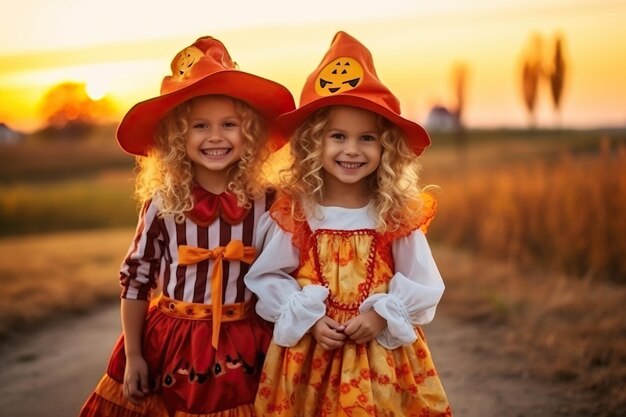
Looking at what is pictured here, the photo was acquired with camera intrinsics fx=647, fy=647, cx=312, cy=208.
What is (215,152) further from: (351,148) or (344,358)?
(344,358)

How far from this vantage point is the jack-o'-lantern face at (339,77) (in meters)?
2.54

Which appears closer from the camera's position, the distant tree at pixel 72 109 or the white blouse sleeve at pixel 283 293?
the white blouse sleeve at pixel 283 293

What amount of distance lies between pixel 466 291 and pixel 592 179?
1.59m

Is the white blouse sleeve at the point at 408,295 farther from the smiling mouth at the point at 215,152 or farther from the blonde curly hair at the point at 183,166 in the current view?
the smiling mouth at the point at 215,152

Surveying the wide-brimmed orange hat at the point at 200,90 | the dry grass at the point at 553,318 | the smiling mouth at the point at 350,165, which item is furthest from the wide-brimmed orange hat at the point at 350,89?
the dry grass at the point at 553,318

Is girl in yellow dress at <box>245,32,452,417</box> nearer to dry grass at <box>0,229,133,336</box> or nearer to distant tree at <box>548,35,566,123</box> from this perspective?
dry grass at <box>0,229,133,336</box>

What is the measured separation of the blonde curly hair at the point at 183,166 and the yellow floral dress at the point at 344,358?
28 centimetres

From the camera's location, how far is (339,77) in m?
2.57

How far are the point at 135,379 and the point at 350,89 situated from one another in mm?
1441

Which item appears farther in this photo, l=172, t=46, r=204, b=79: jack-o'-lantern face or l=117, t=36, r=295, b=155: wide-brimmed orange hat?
l=172, t=46, r=204, b=79: jack-o'-lantern face

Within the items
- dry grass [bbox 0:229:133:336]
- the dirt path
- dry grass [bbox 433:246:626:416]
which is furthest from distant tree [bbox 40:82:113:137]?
dry grass [bbox 433:246:626:416]

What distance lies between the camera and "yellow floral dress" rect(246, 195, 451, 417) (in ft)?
8.14

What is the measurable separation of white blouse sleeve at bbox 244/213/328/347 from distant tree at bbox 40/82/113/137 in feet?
17.2

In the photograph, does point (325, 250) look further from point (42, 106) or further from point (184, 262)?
point (42, 106)
